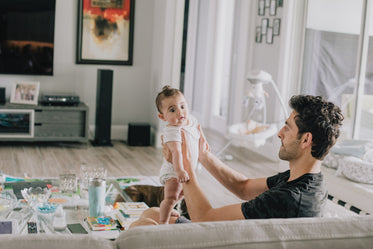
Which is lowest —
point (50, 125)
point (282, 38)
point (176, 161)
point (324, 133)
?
point (50, 125)

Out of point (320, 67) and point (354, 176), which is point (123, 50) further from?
point (354, 176)

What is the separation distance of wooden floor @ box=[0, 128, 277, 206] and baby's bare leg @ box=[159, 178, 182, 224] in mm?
1747

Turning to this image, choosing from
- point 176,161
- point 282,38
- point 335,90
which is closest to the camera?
point 176,161

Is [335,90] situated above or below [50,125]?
above

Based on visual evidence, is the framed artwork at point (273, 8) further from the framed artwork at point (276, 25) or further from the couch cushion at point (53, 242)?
the couch cushion at point (53, 242)

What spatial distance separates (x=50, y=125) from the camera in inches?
237

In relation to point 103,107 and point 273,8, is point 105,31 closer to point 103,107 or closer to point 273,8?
point 103,107

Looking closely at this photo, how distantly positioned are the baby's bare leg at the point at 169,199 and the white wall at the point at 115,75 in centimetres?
416

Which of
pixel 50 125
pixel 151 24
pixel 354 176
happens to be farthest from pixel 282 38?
pixel 50 125

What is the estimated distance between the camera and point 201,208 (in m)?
1.94

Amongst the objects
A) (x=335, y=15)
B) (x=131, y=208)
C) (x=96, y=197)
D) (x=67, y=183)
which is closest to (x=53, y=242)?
(x=96, y=197)

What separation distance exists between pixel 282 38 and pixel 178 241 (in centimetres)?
490

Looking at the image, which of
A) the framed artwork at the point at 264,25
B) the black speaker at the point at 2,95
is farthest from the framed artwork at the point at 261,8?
the black speaker at the point at 2,95

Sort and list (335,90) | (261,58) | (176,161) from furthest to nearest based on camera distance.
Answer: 1. (261,58)
2. (335,90)
3. (176,161)
